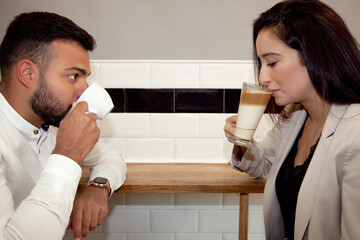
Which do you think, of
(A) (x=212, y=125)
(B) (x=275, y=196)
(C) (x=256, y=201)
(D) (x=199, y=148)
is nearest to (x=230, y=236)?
(C) (x=256, y=201)

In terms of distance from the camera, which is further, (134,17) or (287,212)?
(134,17)

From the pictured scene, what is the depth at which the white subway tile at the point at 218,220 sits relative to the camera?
6.23ft

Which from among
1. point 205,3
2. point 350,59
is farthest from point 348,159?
point 205,3

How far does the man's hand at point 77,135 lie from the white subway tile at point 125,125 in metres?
0.76

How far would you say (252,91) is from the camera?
1030 millimetres

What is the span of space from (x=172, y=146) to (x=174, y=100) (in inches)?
11.1

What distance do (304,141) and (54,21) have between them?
3.48ft

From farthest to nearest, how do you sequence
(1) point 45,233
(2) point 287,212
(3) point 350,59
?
1. (2) point 287,212
2. (3) point 350,59
3. (1) point 45,233

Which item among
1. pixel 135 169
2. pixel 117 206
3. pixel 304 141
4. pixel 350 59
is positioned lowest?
pixel 117 206

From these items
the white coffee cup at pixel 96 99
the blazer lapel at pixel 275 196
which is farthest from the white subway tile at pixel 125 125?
the blazer lapel at pixel 275 196

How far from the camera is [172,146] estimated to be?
1803 millimetres

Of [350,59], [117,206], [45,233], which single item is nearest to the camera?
[45,233]

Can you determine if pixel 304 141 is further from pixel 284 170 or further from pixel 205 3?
pixel 205 3

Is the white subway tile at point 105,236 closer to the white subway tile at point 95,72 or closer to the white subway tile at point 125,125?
the white subway tile at point 125,125
